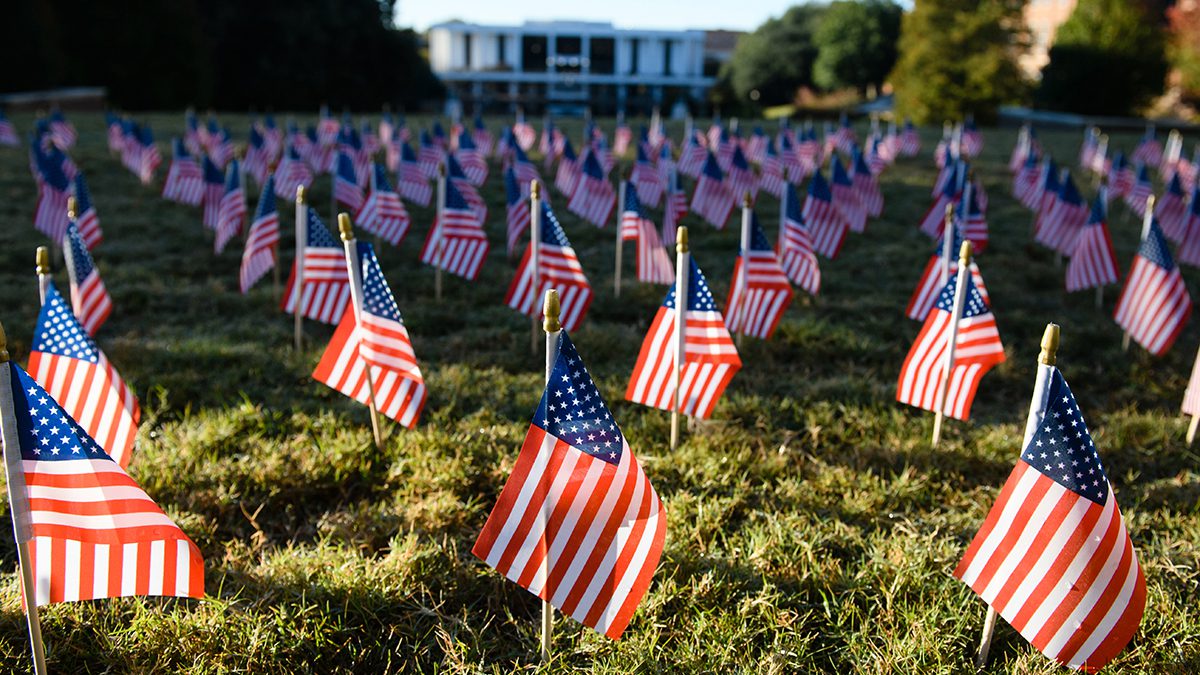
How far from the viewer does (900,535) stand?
4.49 m

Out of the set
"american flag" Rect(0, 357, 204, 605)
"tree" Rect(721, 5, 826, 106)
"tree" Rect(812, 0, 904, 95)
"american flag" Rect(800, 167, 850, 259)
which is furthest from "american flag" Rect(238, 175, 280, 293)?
"tree" Rect(721, 5, 826, 106)

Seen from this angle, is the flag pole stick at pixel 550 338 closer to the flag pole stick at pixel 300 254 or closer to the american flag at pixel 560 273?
the american flag at pixel 560 273

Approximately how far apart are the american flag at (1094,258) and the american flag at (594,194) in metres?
4.98

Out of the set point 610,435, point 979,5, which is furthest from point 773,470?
point 979,5

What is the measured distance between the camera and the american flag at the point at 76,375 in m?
4.28

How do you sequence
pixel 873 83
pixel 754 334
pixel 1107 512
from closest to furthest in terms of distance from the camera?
pixel 1107 512, pixel 754 334, pixel 873 83

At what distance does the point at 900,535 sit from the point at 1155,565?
3.62 feet

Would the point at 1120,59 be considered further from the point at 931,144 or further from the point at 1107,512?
the point at 1107,512

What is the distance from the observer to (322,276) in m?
6.34

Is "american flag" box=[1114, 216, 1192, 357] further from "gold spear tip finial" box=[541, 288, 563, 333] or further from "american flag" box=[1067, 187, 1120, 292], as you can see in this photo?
"gold spear tip finial" box=[541, 288, 563, 333]

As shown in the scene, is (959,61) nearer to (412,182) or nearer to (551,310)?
(412,182)

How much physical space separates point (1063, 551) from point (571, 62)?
3508 inches

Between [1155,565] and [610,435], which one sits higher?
[610,435]

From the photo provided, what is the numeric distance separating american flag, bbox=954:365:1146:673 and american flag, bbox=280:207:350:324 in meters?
4.57
